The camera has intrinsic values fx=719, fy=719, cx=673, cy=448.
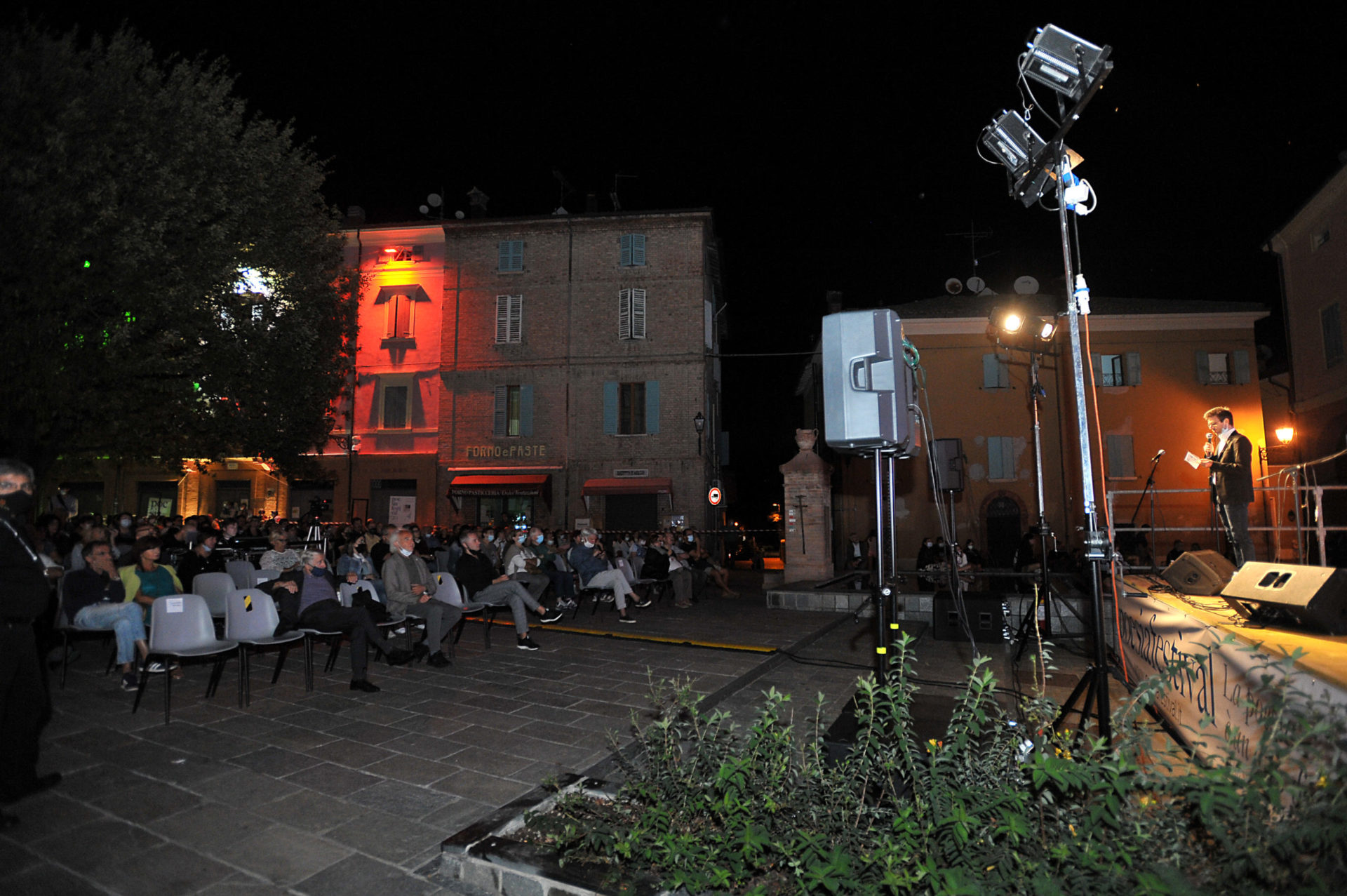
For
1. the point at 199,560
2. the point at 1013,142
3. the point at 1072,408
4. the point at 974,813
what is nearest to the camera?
the point at 974,813

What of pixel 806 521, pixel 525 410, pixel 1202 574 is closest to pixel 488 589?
pixel 1202 574

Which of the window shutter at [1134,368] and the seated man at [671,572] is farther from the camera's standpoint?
the window shutter at [1134,368]

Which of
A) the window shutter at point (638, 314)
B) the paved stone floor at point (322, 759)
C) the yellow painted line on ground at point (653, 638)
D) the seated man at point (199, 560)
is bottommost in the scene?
the yellow painted line on ground at point (653, 638)

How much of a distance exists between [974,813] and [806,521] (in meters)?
11.9

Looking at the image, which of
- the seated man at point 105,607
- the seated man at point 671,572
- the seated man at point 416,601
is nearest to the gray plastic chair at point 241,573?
the seated man at point 105,607

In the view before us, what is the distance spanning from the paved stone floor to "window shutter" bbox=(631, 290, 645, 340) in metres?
16.5

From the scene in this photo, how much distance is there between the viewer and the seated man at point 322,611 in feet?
19.3

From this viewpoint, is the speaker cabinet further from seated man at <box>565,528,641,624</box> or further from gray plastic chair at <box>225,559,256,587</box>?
gray plastic chair at <box>225,559,256,587</box>

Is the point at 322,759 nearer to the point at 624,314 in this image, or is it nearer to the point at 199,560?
the point at 199,560

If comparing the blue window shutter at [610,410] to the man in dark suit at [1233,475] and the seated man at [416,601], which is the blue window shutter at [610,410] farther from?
the man in dark suit at [1233,475]

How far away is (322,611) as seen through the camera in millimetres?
6047

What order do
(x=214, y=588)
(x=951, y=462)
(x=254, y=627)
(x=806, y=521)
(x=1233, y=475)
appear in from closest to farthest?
(x=254, y=627)
(x=1233, y=475)
(x=214, y=588)
(x=951, y=462)
(x=806, y=521)

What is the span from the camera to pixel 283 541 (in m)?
7.30

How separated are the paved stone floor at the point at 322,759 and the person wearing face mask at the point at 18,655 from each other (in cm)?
15
